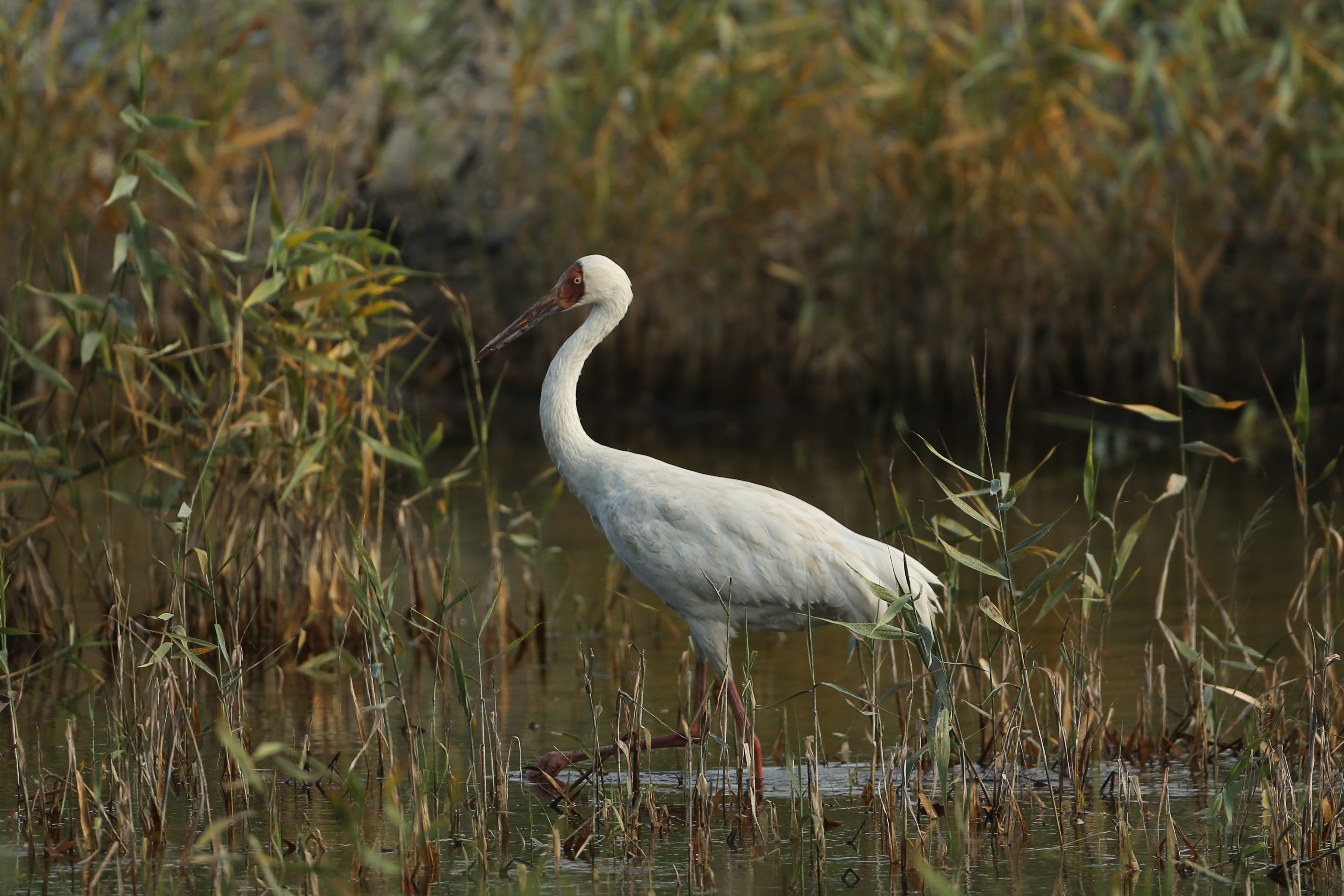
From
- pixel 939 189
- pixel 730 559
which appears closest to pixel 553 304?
pixel 730 559

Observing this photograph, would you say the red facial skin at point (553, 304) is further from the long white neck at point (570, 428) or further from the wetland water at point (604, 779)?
the wetland water at point (604, 779)

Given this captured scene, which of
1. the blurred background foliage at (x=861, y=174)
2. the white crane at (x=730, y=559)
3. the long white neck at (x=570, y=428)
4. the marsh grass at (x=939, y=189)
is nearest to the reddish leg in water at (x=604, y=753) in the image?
the white crane at (x=730, y=559)

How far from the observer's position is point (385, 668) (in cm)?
695

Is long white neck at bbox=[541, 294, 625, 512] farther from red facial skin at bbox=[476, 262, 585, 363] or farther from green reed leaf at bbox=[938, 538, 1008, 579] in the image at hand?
green reed leaf at bbox=[938, 538, 1008, 579]

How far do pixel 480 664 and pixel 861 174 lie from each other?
8.92 metres

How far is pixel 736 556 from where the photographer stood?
17.8 feet

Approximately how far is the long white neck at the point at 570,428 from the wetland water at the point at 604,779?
0.67 m

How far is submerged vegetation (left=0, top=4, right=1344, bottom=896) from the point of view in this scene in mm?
4422

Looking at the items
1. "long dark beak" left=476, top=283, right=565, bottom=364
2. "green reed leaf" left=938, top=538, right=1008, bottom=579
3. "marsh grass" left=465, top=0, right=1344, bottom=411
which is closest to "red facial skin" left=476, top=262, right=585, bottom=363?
"long dark beak" left=476, top=283, right=565, bottom=364

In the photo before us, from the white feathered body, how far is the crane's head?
2.59ft

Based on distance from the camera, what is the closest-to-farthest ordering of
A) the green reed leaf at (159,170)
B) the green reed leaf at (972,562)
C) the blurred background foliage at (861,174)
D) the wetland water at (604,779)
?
the wetland water at (604,779) → the green reed leaf at (972,562) → the green reed leaf at (159,170) → the blurred background foliage at (861,174)

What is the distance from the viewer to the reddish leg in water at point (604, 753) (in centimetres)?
521

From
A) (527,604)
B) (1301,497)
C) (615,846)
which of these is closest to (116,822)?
(615,846)

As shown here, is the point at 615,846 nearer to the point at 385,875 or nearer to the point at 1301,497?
the point at 385,875
